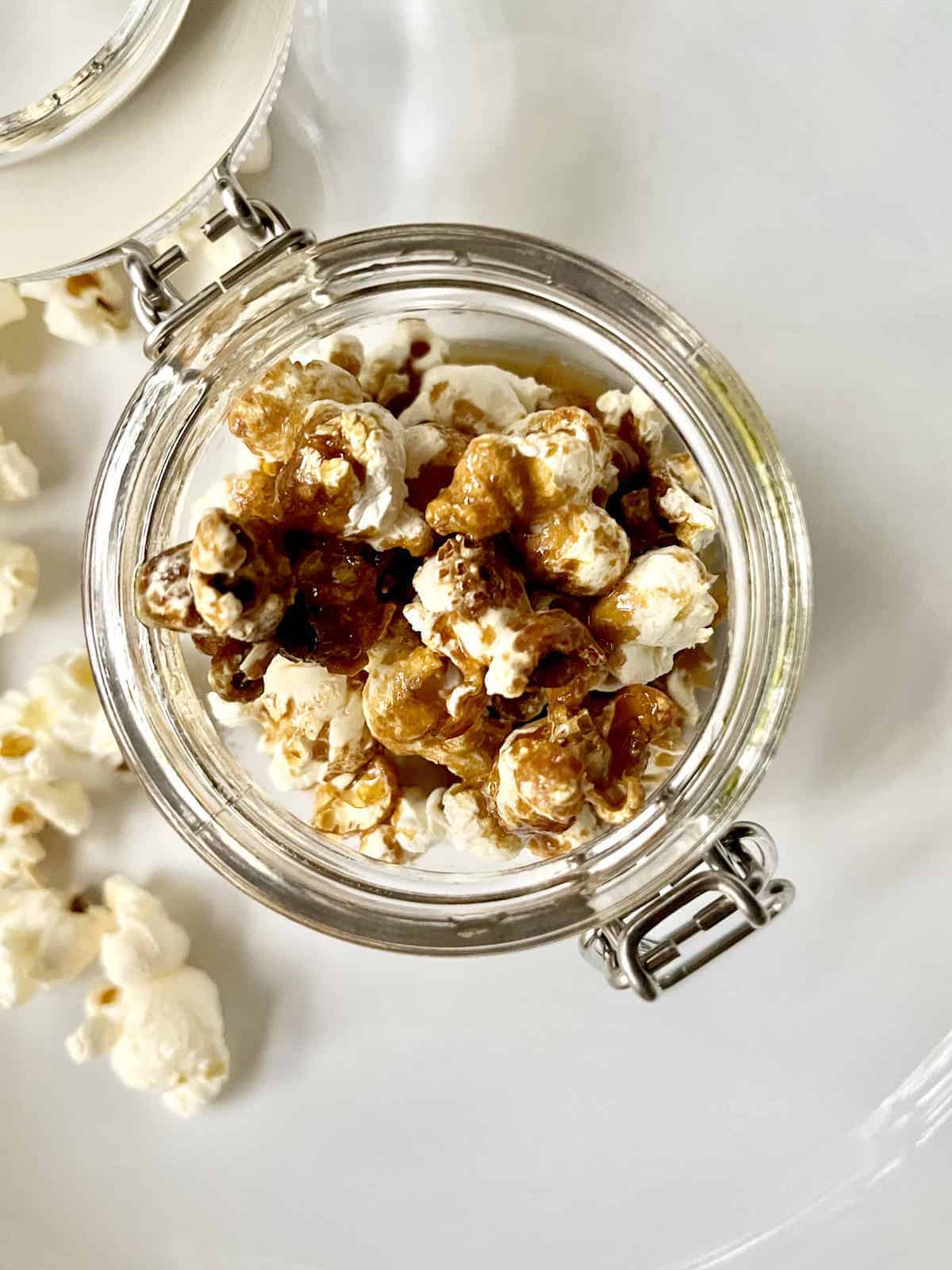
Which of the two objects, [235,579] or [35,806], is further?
[35,806]

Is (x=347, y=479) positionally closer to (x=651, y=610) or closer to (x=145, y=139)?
(x=651, y=610)

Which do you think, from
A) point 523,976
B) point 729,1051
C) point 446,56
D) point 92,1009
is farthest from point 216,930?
point 446,56

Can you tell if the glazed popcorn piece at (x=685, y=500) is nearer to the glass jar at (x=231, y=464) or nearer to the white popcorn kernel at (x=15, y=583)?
the glass jar at (x=231, y=464)

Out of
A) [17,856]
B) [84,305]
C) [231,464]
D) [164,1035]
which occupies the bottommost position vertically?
[164,1035]

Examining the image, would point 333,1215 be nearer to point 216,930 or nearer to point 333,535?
point 216,930

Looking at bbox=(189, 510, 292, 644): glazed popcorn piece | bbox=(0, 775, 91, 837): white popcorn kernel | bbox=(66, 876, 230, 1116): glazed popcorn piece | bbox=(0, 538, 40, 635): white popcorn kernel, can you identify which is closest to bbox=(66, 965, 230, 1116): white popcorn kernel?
bbox=(66, 876, 230, 1116): glazed popcorn piece

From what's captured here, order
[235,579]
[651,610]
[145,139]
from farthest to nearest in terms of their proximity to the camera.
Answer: [145,139] → [651,610] → [235,579]

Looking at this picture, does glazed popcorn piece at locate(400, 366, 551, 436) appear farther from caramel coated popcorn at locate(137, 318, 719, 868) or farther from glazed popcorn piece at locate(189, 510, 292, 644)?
glazed popcorn piece at locate(189, 510, 292, 644)

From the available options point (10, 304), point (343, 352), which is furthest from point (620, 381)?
point (10, 304)
